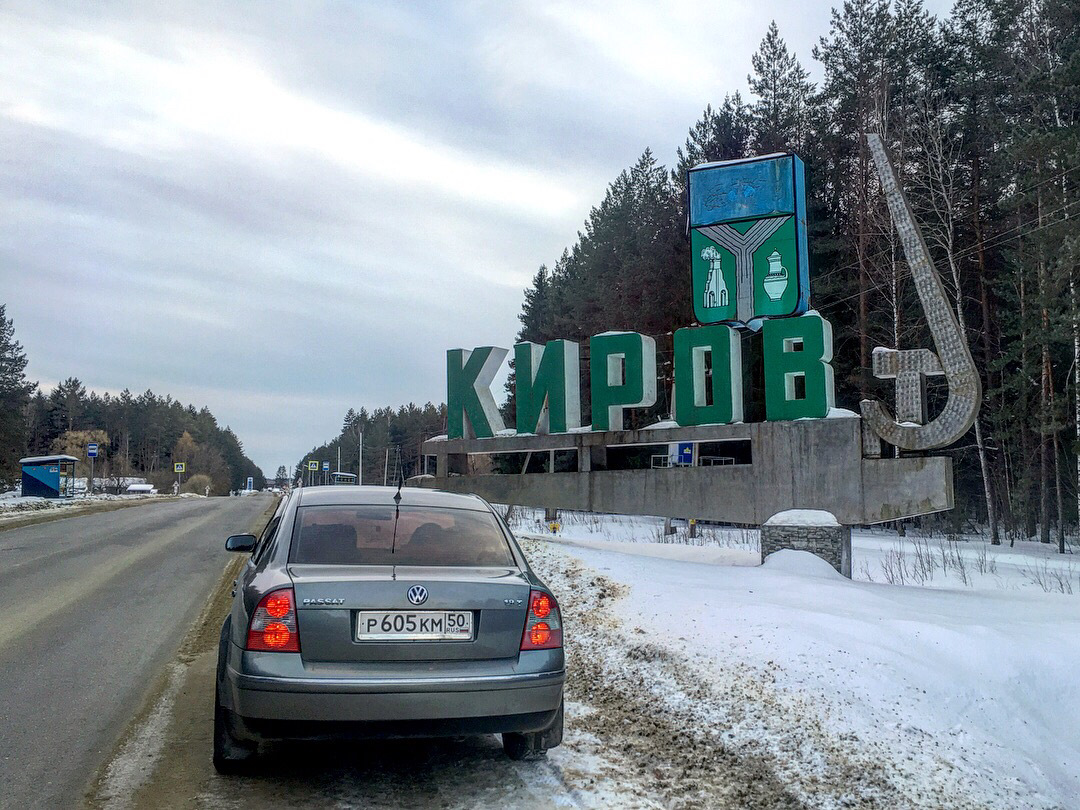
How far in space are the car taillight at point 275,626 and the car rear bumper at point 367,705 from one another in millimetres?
143

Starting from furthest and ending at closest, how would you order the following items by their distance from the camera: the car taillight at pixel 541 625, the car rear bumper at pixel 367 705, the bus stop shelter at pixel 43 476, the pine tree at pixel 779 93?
the bus stop shelter at pixel 43 476
the pine tree at pixel 779 93
the car taillight at pixel 541 625
the car rear bumper at pixel 367 705

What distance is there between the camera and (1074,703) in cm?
570

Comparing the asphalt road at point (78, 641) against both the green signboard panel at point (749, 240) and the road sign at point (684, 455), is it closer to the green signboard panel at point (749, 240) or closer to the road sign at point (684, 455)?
the green signboard panel at point (749, 240)

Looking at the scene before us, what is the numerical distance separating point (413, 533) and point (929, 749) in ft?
10.6

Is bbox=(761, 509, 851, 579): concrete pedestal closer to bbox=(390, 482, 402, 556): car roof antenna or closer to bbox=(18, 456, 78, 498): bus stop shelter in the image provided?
bbox=(390, 482, 402, 556): car roof antenna

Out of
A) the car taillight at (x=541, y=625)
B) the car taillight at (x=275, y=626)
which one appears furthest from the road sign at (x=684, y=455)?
the car taillight at (x=275, y=626)

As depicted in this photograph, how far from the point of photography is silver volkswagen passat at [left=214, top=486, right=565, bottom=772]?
3.82m

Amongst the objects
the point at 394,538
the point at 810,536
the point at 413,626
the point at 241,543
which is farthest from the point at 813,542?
the point at 413,626

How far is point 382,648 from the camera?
155 inches

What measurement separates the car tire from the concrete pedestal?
8632 millimetres

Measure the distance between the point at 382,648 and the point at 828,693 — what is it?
10.6ft

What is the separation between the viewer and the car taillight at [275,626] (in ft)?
12.7

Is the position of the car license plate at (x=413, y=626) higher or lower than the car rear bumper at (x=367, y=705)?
higher

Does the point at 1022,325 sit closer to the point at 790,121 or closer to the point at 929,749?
the point at 790,121
